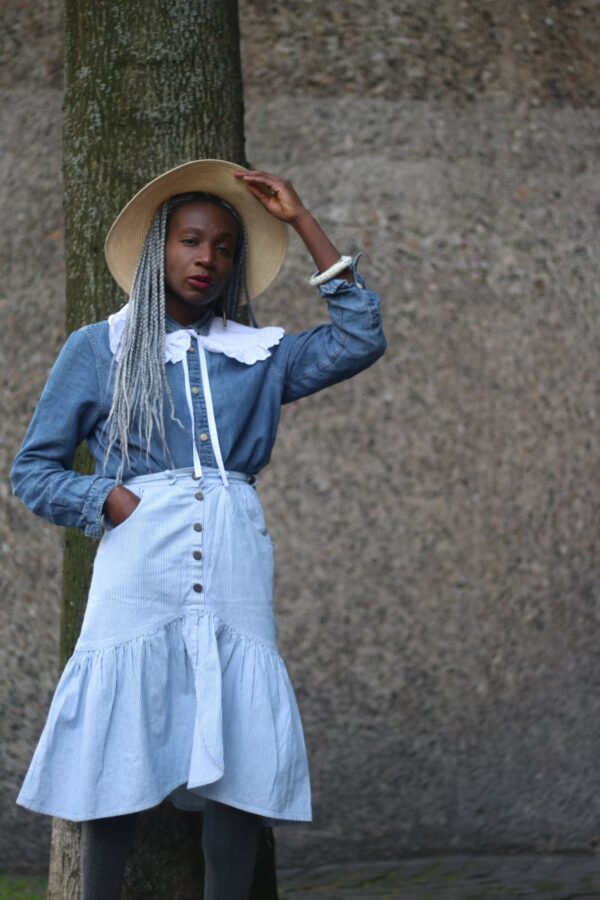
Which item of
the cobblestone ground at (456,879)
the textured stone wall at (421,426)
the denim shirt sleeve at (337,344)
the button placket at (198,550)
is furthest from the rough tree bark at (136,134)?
the textured stone wall at (421,426)

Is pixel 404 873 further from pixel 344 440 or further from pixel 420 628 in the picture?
pixel 344 440

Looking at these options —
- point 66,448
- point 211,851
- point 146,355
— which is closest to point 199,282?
point 146,355

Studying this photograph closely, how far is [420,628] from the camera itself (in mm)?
5070

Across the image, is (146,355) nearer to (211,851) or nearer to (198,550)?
(198,550)

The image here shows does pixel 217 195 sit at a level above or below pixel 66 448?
above

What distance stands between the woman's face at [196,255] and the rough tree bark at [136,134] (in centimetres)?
50

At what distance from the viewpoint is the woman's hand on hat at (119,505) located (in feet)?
9.75

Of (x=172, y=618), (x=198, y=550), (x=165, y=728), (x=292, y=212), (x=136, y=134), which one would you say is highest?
(x=136, y=134)

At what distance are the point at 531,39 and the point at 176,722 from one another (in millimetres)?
3303

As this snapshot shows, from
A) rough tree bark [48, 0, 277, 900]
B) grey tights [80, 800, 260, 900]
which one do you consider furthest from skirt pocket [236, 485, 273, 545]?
rough tree bark [48, 0, 277, 900]

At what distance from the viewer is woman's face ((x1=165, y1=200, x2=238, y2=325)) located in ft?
10.2

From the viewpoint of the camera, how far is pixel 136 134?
3.64m

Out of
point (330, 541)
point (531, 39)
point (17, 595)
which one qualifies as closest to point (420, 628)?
point (330, 541)

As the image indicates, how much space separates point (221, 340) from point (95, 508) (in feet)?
1.64
